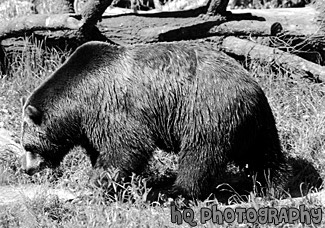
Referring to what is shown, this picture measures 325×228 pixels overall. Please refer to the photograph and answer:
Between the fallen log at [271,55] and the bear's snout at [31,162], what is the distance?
291 cm

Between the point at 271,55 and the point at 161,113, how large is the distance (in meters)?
2.35

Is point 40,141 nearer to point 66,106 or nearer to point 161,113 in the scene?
point 66,106

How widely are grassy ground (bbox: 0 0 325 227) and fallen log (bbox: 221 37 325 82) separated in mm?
99

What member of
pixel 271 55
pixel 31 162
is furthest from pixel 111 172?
pixel 271 55

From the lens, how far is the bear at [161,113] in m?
5.68

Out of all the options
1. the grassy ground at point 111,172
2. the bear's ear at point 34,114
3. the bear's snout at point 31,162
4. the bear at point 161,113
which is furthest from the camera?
the bear's snout at point 31,162

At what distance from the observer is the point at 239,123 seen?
18.6 ft

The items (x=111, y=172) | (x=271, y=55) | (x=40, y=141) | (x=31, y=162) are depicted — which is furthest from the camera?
(x=271, y=55)

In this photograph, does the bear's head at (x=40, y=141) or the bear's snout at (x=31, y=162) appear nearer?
the bear's head at (x=40, y=141)

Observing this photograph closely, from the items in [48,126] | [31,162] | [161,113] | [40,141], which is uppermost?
[161,113]

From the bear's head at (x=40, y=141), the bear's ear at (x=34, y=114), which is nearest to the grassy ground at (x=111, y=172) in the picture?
the bear's head at (x=40, y=141)

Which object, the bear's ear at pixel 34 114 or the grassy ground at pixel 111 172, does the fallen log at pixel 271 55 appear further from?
the bear's ear at pixel 34 114

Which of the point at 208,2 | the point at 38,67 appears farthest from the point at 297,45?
the point at 38,67

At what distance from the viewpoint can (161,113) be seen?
5812mm
